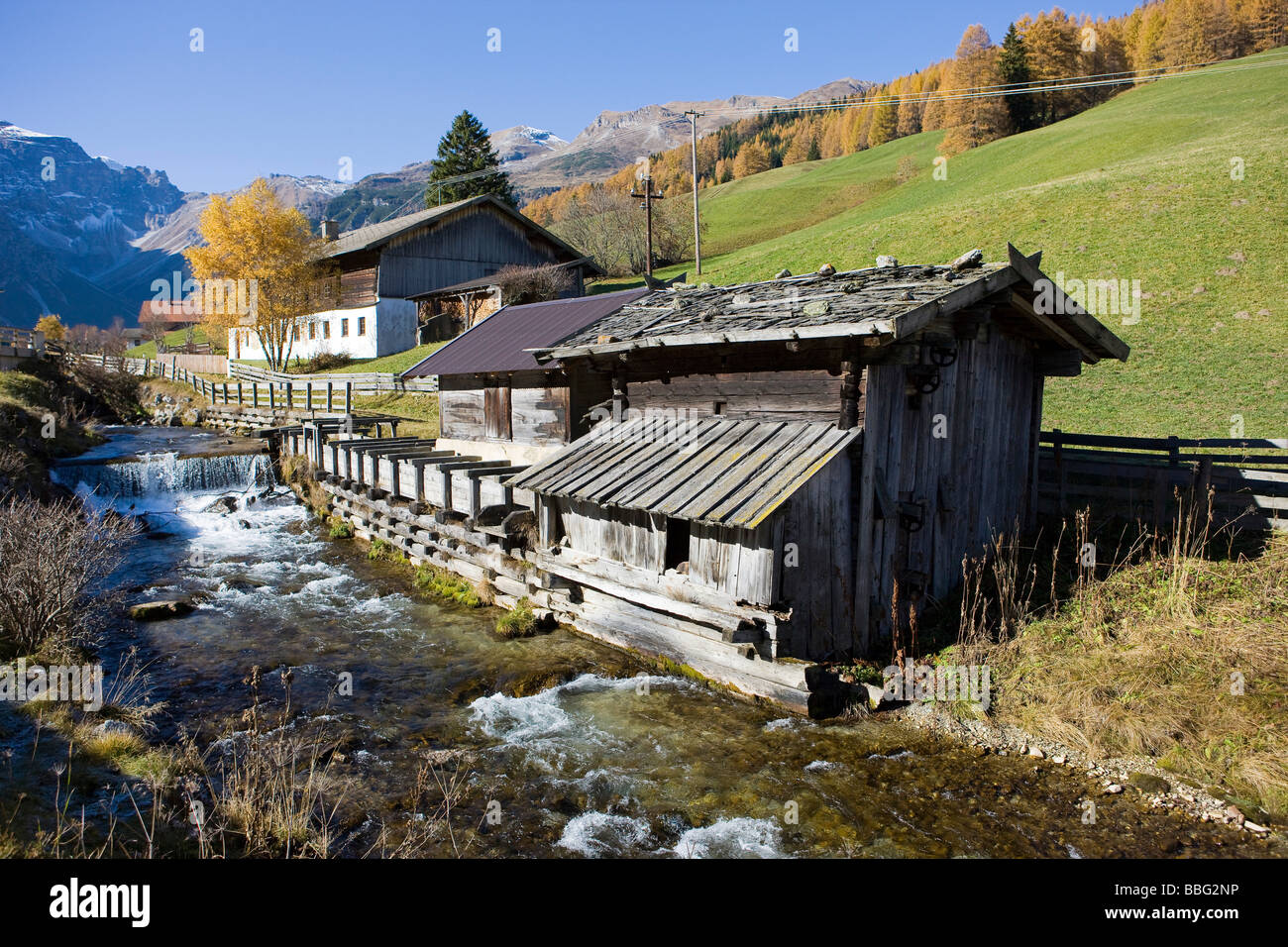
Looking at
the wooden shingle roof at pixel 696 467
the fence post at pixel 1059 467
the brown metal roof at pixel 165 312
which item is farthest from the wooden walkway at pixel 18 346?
the brown metal roof at pixel 165 312

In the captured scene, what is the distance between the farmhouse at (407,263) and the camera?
40.2m

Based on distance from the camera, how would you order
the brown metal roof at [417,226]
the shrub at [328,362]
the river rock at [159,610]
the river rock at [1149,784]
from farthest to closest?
1. the shrub at [328,362]
2. the brown metal roof at [417,226]
3. the river rock at [159,610]
4. the river rock at [1149,784]

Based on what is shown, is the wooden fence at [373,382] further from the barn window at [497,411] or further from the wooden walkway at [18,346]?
the barn window at [497,411]

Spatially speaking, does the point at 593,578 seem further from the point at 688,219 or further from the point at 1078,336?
the point at 688,219

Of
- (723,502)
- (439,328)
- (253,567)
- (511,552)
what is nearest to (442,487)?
(511,552)

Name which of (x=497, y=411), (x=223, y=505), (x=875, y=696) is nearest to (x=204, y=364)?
(x=223, y=505)

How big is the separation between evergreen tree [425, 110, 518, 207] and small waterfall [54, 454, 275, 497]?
1612 inches

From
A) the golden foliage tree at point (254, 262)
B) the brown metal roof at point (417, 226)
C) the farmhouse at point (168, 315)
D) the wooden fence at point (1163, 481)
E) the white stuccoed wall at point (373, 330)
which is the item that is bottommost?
the wooden fence at point (1163, 481)

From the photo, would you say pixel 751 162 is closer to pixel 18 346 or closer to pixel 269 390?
pixel 269 390

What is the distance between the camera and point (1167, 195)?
99.1ft

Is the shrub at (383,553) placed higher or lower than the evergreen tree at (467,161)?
lower

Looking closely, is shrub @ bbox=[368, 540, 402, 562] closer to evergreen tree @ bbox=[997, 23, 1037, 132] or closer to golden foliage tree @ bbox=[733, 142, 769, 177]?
evergreen tree @ bbox=[997, 23, 1037, 132]

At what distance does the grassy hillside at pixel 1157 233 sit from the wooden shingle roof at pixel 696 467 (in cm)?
1284
